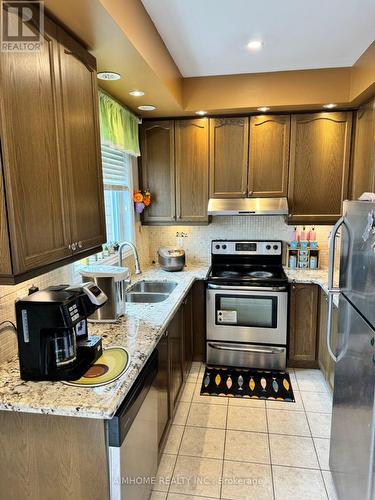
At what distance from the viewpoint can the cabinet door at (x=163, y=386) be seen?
1.97 metres

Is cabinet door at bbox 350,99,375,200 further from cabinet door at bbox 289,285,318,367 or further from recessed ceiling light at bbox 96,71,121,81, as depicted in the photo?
recessed ceiling light at bbox 96,71,121,81

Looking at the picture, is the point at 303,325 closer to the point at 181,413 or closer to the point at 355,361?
the point at 181,413

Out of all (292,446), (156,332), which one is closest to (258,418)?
(292,446)

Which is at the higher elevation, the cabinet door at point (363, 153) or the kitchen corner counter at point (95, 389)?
the cabinet door at point (363, 153)

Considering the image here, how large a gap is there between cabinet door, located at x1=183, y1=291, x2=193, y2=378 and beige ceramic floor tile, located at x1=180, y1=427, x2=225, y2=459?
21.7 inches

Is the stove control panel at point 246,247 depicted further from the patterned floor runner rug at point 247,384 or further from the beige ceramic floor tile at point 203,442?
the beige ceramic floor tile at point 203,442

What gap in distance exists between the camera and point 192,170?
328cm

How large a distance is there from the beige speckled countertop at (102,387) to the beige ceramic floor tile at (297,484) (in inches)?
44.2

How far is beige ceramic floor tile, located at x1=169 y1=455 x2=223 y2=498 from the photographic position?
1887mm

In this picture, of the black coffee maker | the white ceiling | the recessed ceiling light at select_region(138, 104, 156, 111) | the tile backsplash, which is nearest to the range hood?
the tile backsplash

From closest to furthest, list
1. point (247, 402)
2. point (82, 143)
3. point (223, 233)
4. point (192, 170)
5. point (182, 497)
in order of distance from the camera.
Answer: point (82, 143) → point (182, 497) → point (247, 402) → point (192, 170) → point (223, 233)

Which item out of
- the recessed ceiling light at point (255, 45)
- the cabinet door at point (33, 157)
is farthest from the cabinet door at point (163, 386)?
the recessed ceiling light at point (255, 45)

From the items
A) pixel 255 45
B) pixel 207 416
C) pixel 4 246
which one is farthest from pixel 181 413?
pixel 255 45

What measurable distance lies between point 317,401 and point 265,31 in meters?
2.72
